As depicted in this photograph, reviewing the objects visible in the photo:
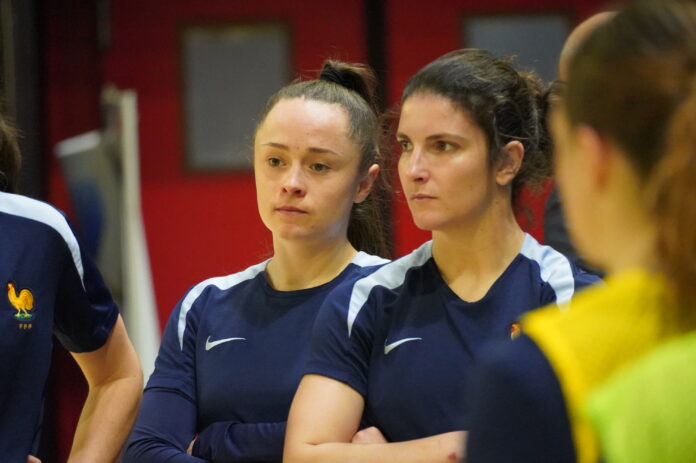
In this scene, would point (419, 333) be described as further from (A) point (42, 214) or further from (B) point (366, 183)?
(A) point (42, 214)

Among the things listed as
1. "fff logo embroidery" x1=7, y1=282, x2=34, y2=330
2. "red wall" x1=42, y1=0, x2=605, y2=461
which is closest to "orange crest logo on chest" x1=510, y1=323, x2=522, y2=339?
"fff logo embroidery" x1=7, y1=282, x2=34, y2=330

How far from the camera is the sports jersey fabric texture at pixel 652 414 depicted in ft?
2.55

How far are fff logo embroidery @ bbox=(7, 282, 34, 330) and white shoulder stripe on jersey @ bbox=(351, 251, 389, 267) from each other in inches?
30.1

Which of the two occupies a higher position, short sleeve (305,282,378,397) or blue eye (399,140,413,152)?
blue eye (399,140,413,152)

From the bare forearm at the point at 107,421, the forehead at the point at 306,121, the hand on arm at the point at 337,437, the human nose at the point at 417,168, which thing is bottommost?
the bare forearm at the point at 107,421

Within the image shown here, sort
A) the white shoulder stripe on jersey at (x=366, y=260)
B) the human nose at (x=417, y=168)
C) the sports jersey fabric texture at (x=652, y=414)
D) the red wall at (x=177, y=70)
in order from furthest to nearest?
the red wall at (x=177, y=70)
the white shoulder stripe on jersey at (x=366, y=260)
the human nose at (x=417, y=168)
the sports jersey fabric texture at (x=652, y=414)

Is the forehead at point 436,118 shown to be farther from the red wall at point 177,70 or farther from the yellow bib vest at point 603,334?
the red wall at point 177,70

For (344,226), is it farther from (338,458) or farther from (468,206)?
(338,458)

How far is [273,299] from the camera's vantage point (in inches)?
90.8

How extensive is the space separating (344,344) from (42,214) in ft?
2.22

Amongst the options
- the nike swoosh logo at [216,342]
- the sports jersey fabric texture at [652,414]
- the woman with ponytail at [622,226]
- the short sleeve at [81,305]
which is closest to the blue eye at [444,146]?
the nike swoosh logo at [216,342]

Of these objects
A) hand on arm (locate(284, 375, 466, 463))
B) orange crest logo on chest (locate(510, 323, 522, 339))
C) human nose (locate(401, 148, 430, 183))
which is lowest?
hand on arm (locate(284, 375, 466, 463))

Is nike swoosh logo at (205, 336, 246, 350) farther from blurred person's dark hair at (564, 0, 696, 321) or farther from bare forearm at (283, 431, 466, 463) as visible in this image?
blurred person's dark hair at (564, 0, 696, 321)

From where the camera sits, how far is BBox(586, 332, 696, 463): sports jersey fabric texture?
2.55 feet
